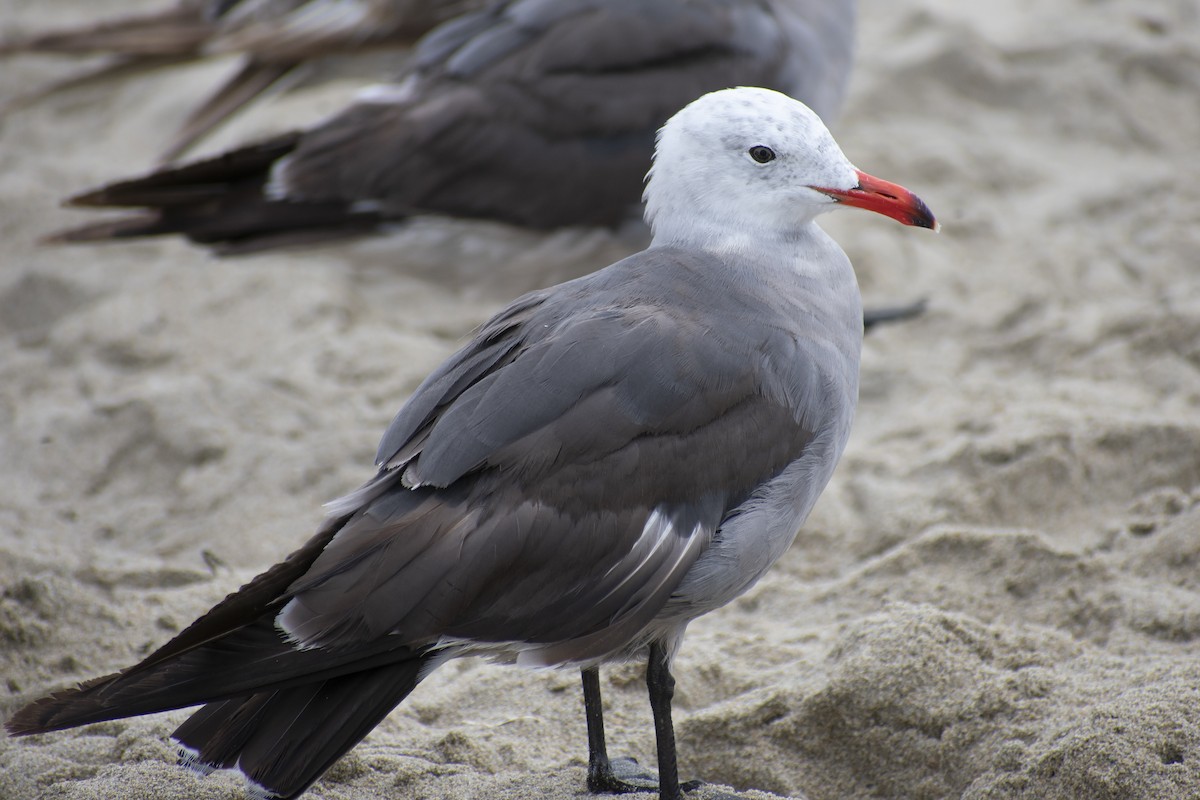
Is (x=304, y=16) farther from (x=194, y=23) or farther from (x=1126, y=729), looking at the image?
(x=1126, y=729)

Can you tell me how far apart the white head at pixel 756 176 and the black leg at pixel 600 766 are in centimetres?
100

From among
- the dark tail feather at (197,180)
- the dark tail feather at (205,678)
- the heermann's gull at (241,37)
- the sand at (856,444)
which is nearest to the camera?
the dark tail feather at (205,678)

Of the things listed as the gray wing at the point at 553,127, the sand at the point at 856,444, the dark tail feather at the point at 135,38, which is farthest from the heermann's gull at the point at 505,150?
the dark tail feather at the point at 135,38

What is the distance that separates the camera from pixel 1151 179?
A: 5133 mm

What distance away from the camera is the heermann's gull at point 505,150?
4336 mm

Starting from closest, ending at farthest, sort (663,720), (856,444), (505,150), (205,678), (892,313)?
(205,678), (663,720), (856,444), (505,150), (892,313)

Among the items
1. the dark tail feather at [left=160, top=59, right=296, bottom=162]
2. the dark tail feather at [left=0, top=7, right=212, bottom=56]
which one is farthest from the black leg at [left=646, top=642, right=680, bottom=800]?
the dark tail feather at [left=0, top=7, right=212, bottom=56]

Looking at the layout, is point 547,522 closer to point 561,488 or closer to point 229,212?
point 561,488

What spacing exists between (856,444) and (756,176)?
136 centimetres

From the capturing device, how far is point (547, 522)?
7.79ft

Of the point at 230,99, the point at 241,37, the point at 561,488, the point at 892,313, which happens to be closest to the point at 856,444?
the point at 892,313

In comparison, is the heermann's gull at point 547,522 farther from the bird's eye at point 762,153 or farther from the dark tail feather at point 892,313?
the dark tail feather at point 892,313

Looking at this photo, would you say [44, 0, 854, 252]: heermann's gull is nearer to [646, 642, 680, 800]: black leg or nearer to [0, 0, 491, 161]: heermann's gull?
[0, 0, 491, 161]: heermann's gull

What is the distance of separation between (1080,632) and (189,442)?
8.53 ft
